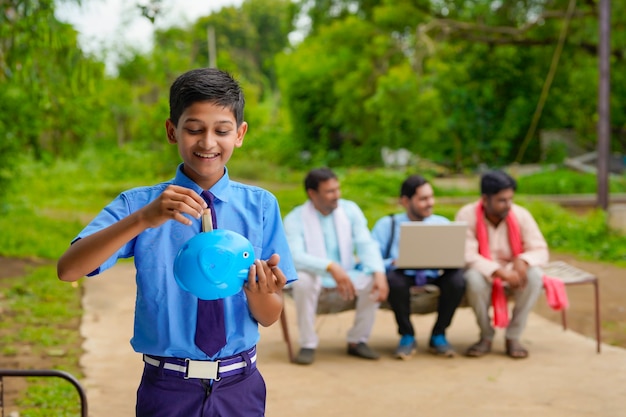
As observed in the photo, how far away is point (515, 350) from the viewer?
21.5ft

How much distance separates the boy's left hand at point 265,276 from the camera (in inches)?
88.0

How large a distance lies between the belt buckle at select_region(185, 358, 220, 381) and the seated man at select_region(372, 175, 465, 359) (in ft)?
13.7

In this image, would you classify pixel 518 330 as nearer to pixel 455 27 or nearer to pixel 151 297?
pixel 151 297

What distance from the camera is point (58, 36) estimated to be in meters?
6.29

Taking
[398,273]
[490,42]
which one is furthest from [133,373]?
[490,42]

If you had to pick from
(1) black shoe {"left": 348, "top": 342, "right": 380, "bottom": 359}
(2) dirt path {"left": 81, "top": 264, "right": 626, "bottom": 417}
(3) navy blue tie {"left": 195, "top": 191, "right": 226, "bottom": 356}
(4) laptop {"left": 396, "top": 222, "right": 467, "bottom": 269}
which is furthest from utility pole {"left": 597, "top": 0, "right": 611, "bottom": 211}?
(3) navy blue tie {"left": 195, "top": 191, "right": 226, "bottom": 356}

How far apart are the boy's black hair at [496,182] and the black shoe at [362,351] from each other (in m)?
1.34

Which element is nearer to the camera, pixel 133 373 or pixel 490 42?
pixel 133 373

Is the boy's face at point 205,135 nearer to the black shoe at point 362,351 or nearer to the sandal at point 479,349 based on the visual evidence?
the black shoe at point 362,351

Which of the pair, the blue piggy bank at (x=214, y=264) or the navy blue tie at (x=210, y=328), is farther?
the navy blue tie at (x=210, y=328)

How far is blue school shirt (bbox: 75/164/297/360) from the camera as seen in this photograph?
95.3 inches

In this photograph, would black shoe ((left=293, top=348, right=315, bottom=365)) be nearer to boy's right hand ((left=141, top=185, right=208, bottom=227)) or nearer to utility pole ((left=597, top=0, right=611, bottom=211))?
boy's right hand ((left=141, top=185, right=208, bottom=227))

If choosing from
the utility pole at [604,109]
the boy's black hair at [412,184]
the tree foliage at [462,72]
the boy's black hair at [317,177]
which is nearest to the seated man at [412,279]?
the boy's black hair at [412,184]

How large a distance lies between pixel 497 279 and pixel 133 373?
2.50 metres
